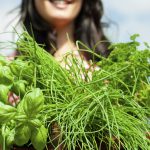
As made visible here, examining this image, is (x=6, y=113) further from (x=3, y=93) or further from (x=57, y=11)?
(x=57, y=11)

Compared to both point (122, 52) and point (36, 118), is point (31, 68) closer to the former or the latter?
point (36, 118)

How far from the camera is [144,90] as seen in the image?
0.77 metres

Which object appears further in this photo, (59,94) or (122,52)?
(122,52)

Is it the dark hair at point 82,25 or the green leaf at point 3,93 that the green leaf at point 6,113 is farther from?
the dark hair at point 82,25

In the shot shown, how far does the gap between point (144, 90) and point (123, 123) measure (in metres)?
0.12

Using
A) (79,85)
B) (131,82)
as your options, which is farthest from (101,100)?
(131,82)

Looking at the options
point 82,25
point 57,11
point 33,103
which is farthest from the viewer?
point 82,25

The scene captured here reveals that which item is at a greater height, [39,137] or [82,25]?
[39,137]

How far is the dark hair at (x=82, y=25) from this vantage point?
1.91 m

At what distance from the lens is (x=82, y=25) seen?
200 centimetres

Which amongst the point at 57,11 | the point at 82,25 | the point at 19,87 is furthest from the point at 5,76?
the point at 82,25

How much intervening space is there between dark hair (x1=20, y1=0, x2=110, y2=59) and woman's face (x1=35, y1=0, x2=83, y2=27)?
4cm

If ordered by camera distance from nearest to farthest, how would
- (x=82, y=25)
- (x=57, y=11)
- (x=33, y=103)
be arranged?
(x=33, y=103) < (x=57, y=11) < (x=82, y=25)

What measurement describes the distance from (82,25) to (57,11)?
6.4 inches
